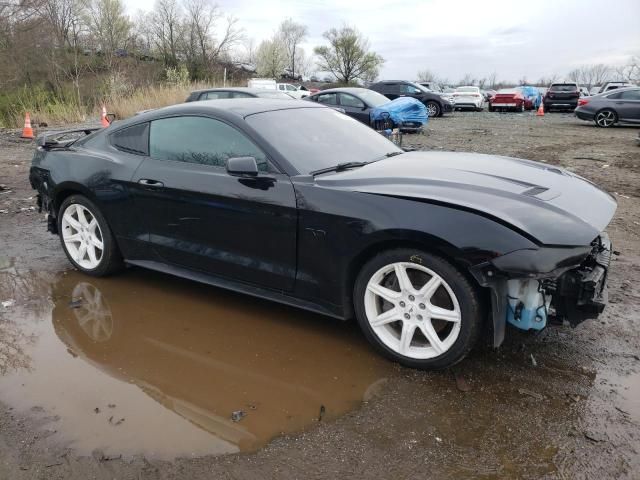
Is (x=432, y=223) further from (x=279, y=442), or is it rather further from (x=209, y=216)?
(x=209, y=216)

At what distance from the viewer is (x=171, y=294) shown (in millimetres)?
4238

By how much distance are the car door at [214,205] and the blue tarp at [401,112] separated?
1038 cm

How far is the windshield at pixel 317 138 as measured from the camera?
354cm

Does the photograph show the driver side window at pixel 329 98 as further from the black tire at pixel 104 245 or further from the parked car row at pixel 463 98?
the black tire at pixel 104 245

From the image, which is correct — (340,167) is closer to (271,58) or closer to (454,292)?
(454,292)

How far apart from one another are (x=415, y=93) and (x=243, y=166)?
2125 centimetres

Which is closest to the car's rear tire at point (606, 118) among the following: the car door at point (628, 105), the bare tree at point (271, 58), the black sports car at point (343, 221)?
the car door at point (628, 105)

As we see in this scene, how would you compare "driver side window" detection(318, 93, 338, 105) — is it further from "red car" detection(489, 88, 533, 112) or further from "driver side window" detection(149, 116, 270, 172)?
"red car" detection(489, 88, 533, 112)

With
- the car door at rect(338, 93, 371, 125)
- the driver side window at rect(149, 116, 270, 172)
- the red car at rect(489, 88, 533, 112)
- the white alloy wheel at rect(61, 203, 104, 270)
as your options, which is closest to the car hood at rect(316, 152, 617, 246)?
the driver side window at rect(149, 116, 270, 172)

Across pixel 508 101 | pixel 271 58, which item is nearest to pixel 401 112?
pixel 508 101

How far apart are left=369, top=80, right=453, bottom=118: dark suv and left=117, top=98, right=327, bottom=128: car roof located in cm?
1955

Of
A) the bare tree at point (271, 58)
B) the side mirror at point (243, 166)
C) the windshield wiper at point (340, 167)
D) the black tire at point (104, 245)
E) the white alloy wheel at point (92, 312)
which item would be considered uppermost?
the bare tree at point (271, 58)

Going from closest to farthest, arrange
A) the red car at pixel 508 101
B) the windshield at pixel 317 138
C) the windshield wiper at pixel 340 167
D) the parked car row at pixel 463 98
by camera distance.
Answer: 1. the windshield wiper at pixel 340 167
2. the windshield at pixel 317 138
3. the parked car row at pixel 463 98
4. the red car at pixel 508 101

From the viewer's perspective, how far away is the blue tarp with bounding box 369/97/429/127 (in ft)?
45.3
